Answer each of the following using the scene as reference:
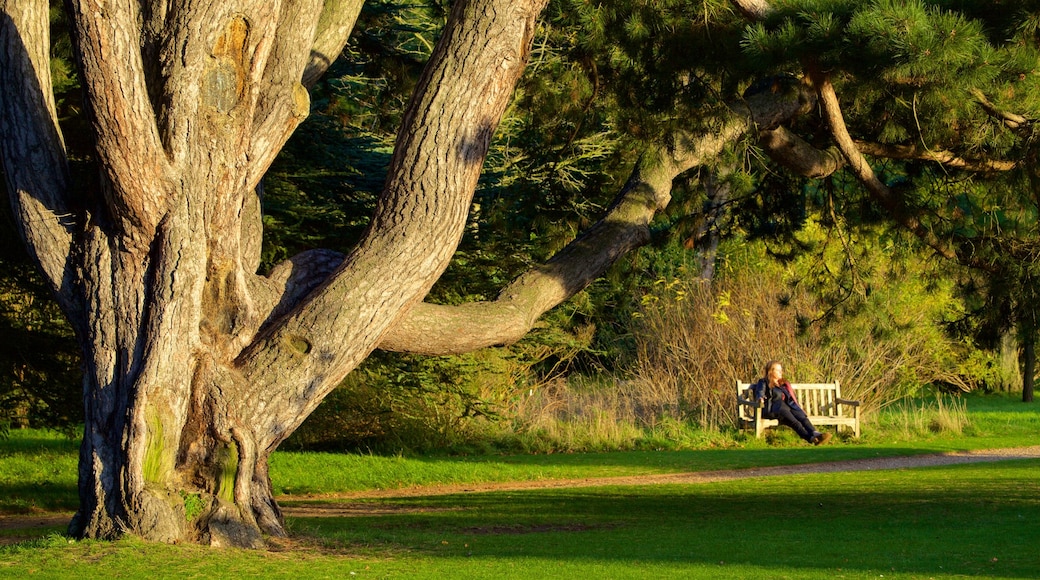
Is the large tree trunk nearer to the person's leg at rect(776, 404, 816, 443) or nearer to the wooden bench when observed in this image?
the person's leg at rect(776, 404, 816, 443)

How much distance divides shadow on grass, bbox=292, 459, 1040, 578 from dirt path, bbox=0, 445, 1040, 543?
32.4 inches

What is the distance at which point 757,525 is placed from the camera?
11148mm

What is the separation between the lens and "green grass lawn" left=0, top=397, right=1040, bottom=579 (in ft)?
25.5

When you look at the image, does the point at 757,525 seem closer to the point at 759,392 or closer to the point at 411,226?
the point at 411,226

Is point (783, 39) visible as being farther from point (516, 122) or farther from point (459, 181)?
point (516, 122)

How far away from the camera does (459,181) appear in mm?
9438

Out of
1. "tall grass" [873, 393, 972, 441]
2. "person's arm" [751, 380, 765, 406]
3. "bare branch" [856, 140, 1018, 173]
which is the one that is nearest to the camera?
"bare branch" [856, 140, 1018, 173]

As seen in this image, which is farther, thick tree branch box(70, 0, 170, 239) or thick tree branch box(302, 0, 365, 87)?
thick tree branch box(302, 0, 365, 87)

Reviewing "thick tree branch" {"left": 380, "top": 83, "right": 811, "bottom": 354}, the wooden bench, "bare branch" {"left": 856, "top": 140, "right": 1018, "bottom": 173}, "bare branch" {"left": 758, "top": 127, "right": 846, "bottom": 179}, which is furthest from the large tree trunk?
the wooden bench

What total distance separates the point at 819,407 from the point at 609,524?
38.8 feet

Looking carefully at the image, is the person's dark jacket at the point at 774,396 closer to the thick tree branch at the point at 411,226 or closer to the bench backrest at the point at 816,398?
the bench backrest at the point at 816,398

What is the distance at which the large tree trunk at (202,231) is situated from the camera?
8367 millimetres

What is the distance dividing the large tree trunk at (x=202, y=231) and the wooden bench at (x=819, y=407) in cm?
1235

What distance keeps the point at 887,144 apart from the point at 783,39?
419 centimetres
